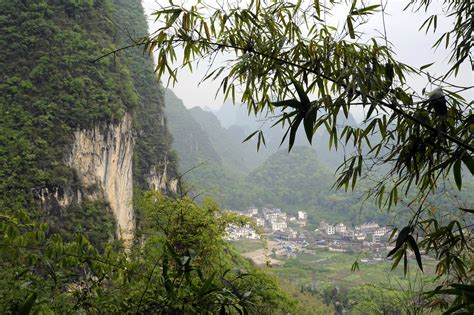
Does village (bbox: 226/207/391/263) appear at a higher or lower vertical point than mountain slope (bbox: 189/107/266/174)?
lower

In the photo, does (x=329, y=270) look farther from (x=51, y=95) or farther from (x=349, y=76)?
(x=349, y=76)

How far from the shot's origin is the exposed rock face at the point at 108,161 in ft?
31.0

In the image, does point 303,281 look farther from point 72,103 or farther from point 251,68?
point 251,68

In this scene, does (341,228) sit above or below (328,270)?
above

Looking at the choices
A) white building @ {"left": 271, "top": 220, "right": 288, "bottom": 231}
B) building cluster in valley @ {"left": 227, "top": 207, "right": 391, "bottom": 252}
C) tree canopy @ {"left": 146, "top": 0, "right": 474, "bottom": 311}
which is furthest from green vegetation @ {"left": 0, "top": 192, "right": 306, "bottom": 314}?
white building @ {"left": 271, "top": 220, "right": 288, "bottom": 231}

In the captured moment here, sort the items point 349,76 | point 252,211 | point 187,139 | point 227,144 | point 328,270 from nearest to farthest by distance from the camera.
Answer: point 349,76 → point 328,270 → point 252,211 → point 187,139 → point 227,144

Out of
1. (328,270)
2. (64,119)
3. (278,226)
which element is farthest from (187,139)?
(64,119)

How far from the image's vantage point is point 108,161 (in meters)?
10.2

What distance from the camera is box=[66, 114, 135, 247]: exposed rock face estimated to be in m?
9.44

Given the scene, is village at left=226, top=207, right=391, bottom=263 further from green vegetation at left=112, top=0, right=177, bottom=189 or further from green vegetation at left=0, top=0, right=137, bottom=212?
green vegetation at left=0, top=0, right=137, bottom=212

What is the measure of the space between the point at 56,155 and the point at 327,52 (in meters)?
A: 9.09

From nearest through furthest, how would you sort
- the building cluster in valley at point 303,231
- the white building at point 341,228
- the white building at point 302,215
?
the building cluster in valley at point 303,231, the white building at point 341,228, the white building at point 302,215

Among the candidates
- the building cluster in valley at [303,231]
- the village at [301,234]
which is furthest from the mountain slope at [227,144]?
the village at [301,234]

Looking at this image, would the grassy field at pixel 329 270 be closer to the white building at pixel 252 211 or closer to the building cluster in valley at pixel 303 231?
the building cluster in valley at pixel 303 231
